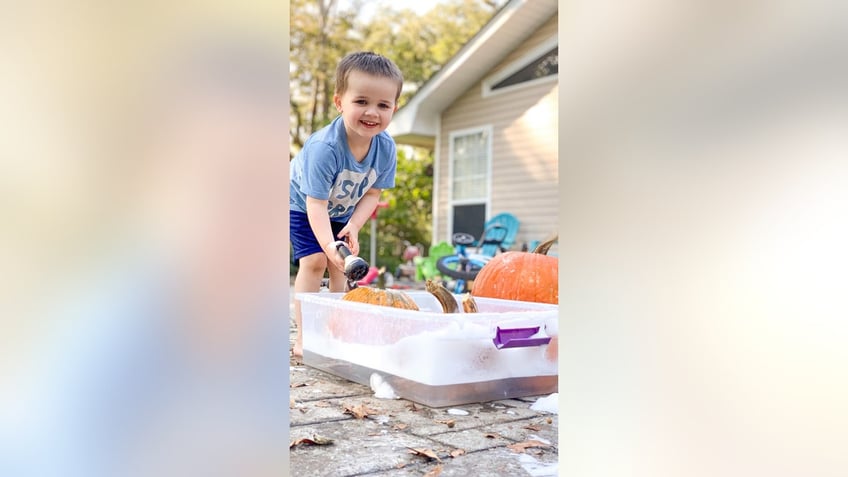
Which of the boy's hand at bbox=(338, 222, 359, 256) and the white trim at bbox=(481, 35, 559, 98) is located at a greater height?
the white trim at bbox=(481, 35, 559, 98)

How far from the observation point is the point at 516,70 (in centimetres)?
703

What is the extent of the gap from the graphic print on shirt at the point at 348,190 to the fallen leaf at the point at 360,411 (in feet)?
3.21

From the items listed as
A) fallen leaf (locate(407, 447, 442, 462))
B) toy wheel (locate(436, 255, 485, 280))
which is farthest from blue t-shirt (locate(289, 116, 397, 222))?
toy wheel (locate(436, 255, 485, 280))

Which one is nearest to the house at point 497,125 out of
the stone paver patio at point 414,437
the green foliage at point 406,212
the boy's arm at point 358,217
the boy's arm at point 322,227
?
the green foliage at point 406,212

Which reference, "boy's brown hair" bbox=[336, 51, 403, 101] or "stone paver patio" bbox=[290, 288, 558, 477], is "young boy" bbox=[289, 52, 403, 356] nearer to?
"boy's brown hair" bbox=[336, 51, 403, 101]

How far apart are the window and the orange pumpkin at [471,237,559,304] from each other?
497cm

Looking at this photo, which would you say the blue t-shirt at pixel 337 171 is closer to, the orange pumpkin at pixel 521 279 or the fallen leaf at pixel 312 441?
the orange pumpkin at pixel 521 279

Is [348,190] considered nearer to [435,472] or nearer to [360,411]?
[360,411]

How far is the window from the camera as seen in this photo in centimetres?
747

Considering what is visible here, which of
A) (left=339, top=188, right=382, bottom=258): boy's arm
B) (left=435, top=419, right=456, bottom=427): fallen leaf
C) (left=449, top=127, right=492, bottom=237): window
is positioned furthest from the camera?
(left=449, top=127, right=492, bottom=237): window
